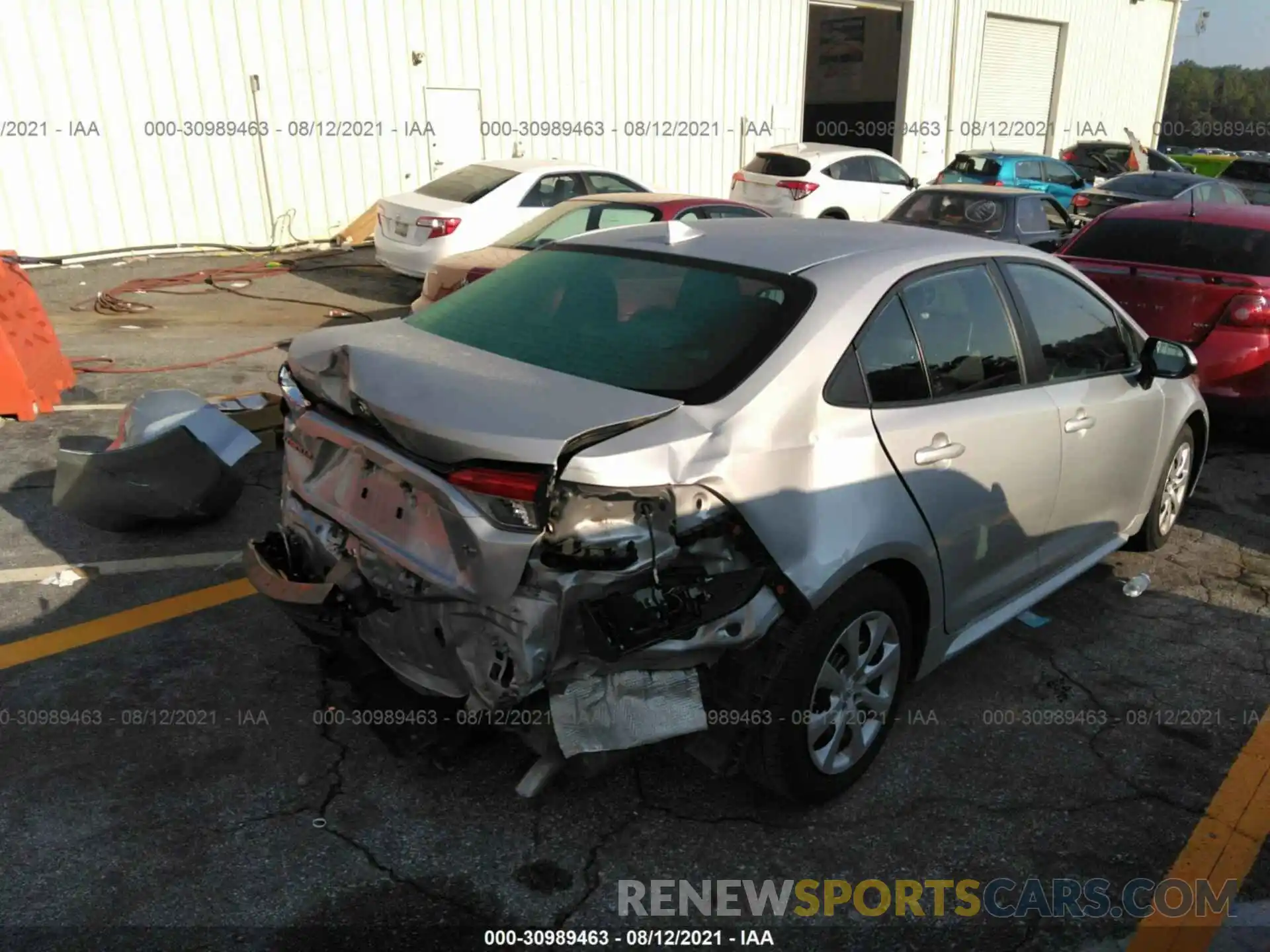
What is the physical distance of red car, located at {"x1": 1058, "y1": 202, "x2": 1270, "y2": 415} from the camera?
618 cm

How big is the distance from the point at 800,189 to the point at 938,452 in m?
11.7

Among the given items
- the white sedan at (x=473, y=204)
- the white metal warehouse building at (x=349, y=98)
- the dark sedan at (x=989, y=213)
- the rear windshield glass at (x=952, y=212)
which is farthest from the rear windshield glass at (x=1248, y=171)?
the white sedan at (x=473, y=204)

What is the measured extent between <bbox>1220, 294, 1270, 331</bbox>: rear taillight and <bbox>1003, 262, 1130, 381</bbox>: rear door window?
259 cm

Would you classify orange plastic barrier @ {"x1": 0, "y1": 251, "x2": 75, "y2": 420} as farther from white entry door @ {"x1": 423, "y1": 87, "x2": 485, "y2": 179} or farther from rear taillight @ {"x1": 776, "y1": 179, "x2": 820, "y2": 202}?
→ rear taillight @ {"x1": 776, "y1": 179, "x2": 820, "y2": 202}

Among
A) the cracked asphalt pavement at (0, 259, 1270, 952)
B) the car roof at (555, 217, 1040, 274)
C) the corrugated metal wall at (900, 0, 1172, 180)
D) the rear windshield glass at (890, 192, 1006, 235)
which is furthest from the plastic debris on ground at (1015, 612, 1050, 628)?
the corrugated metal wall at (900, 0, 1172, 180)

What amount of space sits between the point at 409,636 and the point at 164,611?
1904 mm

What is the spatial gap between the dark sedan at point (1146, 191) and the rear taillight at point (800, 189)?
3.66 metres

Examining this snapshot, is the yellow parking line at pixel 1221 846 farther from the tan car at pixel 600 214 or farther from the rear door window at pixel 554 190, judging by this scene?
the rear door window at pixel 554 190

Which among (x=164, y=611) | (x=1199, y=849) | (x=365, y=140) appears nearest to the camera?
(x=1199, y=849)

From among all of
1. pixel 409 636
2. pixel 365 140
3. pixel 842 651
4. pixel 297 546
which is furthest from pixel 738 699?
pixel 365 140

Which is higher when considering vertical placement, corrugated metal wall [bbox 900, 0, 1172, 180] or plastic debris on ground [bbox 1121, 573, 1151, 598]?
corrugated metal wall [bbox 900, 0, 1172, 180]

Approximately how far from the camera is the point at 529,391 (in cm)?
269

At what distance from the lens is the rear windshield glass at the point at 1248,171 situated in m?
18.3

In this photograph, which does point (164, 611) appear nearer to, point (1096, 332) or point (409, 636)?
point (409, 636)
